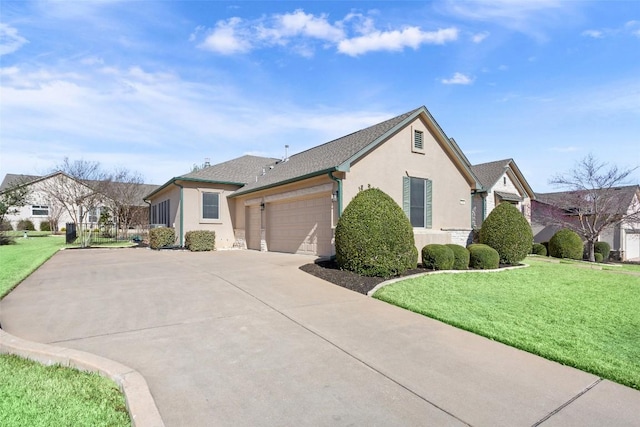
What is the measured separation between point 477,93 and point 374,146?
4754 millimetres

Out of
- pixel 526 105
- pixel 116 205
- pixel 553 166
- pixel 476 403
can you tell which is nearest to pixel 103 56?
pixel 476 403

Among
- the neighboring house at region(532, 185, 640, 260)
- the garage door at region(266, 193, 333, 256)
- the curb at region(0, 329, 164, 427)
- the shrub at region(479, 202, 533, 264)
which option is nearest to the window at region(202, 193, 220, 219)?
the garage door at region(266, 193, 333, 256)

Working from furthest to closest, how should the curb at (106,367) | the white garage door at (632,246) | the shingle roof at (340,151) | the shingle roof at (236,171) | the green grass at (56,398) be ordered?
1. the white garage door at (632,246)
2. the shingle roof at (236,171)
3. the shingle roof at (340,151)
4. the curb at (106,367)
5. the green grass at (56,398)

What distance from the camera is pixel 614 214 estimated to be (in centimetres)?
1938

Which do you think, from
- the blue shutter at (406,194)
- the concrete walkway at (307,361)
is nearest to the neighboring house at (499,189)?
the blue shutter at (406,194)

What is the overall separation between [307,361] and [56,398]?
2.41 meters

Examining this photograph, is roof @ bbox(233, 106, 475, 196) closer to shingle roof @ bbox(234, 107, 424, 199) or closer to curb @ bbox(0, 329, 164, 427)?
shingle roof @ bbox(234, 107, 424, 199)

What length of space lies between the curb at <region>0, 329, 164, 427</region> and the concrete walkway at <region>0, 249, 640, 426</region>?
5.6 inches

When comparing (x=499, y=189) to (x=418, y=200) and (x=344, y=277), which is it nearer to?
(x=418, y=200)

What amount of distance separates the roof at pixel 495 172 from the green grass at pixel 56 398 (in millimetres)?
21727

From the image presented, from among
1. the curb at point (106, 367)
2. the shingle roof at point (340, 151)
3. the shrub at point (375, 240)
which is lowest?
the curb at point (106, 367)

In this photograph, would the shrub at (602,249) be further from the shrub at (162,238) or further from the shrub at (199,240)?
the shrub at (162,238)

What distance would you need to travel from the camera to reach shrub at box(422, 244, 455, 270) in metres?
10.0

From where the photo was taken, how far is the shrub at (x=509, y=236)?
486 inches
